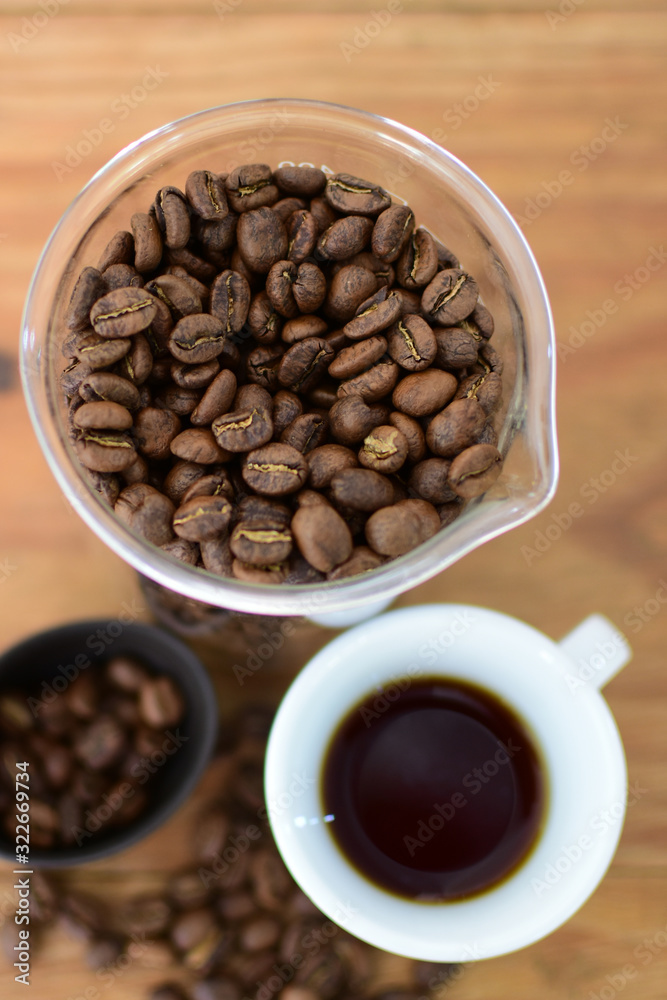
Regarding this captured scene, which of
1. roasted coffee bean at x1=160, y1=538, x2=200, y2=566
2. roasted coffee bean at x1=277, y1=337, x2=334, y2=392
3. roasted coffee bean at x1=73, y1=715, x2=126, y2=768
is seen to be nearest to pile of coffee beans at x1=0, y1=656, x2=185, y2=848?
roasted coffee bean at x1=73, y1=715, x2=126, y2=768

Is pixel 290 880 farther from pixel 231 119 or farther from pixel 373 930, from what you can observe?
pixel 231 119

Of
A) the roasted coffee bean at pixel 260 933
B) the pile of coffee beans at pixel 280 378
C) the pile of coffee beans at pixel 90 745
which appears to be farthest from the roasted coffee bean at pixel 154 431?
the roasted coffee bean at pixel 260 933

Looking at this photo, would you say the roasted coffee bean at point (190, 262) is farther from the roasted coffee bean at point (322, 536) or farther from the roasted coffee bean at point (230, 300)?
the roasted coffee bean at point (322, 536)

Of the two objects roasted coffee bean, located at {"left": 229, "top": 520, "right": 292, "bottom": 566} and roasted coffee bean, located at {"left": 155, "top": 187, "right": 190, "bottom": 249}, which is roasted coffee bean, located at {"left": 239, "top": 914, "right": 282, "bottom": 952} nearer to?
roasted coffee bean, located at {"left": 229, "top": 520, "right": 292, "bottom": 566}

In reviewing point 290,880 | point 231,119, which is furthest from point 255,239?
point 290,880

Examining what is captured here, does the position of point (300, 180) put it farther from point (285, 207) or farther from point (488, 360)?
point (488, 360)
